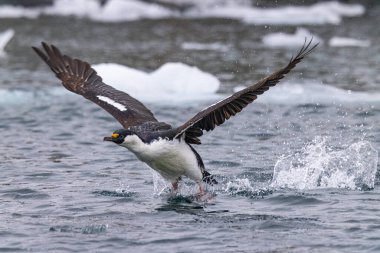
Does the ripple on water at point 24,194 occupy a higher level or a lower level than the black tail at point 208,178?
lower

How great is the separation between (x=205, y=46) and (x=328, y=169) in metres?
13.5

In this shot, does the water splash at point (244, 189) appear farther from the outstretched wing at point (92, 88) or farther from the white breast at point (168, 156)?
the outstretched wing at point (92, 88)

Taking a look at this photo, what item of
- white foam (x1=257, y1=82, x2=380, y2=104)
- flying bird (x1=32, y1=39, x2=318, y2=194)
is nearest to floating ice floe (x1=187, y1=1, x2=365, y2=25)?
white foam (x1=257, y1=82, x2=380, y2=104)

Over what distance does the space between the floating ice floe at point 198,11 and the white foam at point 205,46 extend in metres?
4.74

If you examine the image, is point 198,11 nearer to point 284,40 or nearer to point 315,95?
point 284,40

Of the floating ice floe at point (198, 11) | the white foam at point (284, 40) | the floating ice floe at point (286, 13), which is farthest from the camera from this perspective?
the floating ice floe at point (198, 11)

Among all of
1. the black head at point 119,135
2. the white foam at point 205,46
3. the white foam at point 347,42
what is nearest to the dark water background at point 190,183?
the black head at point 119,135

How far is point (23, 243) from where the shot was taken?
738 centimetres

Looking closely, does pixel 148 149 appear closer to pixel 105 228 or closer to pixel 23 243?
pixel 105 228

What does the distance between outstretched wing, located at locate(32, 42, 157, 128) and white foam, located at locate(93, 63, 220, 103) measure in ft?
15.7

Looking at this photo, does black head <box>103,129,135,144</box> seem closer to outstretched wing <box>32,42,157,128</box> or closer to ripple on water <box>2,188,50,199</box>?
outstretched wing <box>32,42,157,128</box>

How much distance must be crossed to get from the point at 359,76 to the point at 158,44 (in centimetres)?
761

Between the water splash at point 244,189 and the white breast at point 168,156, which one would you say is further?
the water splash at point 244,189

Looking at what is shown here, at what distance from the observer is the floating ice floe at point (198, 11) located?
28.1 metres
